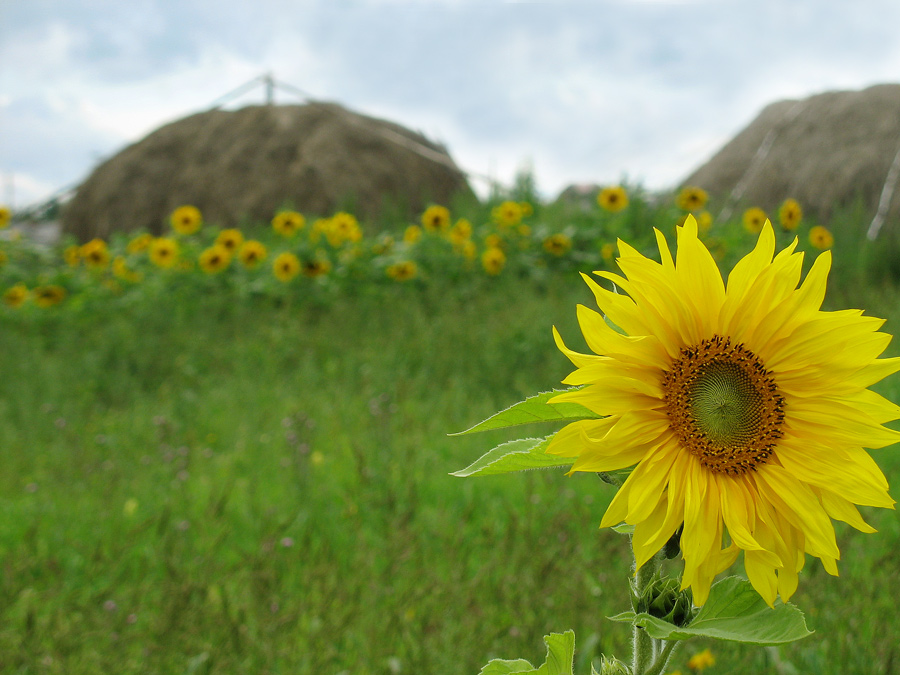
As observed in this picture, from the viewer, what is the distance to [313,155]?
8664 mm

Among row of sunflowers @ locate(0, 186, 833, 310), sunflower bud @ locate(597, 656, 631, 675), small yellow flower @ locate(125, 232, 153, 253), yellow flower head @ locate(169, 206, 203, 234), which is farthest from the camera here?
small yellow flower @ locate(125, 232, 153, 253)

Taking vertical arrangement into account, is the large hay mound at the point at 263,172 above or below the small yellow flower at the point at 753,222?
above

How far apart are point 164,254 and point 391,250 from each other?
1.99 m

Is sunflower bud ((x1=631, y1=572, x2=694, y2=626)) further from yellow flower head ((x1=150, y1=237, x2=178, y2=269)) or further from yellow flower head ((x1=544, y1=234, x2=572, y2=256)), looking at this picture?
yellow flower head ((x1=150, y1=237, x2=178, y2=269))

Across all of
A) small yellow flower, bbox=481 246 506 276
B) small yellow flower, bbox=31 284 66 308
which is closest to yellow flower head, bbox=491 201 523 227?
small yellow flower, bbox=481 246 506 276

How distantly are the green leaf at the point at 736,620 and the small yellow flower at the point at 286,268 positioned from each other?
5424 millimetres

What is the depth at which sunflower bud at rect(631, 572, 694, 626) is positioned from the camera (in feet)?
2.71

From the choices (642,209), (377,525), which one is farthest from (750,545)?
(642,209)

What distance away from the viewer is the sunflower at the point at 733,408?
32.6 inches

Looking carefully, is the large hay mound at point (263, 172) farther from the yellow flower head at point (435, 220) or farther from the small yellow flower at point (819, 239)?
the small yellow flower at point (819, 239)

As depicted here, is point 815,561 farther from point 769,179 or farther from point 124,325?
point 769,179

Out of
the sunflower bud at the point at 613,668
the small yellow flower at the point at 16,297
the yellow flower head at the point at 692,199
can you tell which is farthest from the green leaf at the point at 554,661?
the small yellow flower at the point at 16,297

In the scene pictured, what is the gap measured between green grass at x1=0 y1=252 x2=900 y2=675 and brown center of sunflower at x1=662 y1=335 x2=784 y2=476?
907mm

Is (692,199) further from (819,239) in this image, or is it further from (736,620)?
(736,620)
